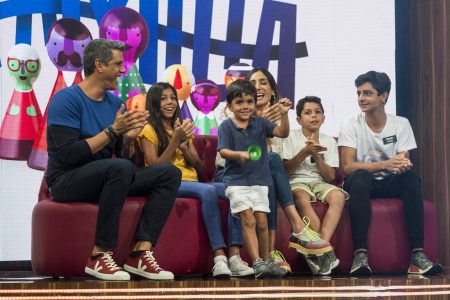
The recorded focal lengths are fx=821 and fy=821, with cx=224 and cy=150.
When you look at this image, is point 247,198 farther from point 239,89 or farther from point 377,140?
point 377,140

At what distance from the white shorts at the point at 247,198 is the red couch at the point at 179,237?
16cm

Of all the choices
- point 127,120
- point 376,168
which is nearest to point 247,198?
point 127,120

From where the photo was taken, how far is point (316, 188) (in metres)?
4.09

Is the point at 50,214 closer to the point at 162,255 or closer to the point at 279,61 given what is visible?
the point at 162,255

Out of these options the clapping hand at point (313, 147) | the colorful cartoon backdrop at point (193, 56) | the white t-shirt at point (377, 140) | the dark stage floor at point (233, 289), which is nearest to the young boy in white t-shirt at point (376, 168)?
the white t-shirt at point (377, 140)

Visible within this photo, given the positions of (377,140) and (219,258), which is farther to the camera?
(377,140)

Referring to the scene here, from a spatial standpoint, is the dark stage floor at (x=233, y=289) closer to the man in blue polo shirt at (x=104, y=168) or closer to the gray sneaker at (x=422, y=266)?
the man in blue polo shirt at (x=104, y=168)

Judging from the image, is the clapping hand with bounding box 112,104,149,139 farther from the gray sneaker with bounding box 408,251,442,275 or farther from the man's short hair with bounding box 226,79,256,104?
the gray sneaker with bounding box 408,251,442,275

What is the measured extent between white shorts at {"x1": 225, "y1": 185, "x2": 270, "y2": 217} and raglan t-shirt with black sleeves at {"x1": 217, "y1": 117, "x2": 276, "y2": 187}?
0.09 ft

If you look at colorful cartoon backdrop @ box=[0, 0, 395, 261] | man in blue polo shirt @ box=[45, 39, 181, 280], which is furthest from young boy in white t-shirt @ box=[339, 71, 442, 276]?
man in blue polo shirt @ box=[45, 39, 181, 280]

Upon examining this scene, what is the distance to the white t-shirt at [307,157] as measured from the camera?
4184mm

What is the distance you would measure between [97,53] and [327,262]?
1424 millimetres

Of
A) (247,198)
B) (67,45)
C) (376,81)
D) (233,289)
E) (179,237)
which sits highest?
(67,45)

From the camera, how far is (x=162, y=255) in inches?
148
